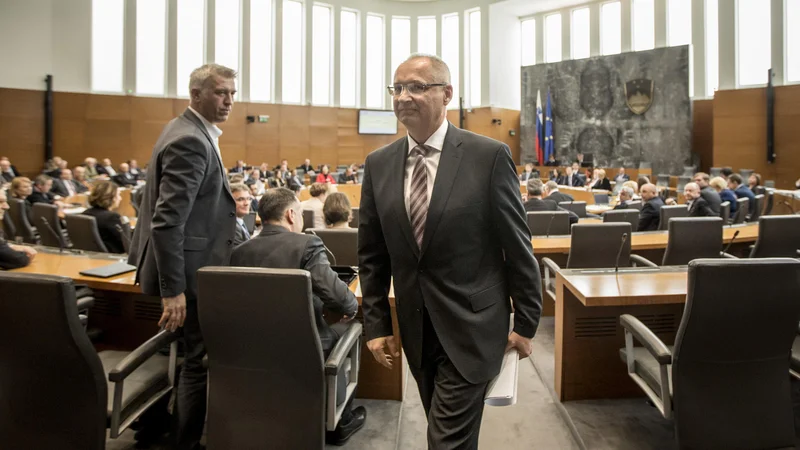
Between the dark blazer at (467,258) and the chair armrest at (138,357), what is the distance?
41.0 inches

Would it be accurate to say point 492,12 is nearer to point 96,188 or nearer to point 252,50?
point 252,50

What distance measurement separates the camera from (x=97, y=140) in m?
14.2

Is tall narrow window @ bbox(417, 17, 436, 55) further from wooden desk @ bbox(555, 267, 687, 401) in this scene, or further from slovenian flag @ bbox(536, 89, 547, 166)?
wooden desk @ bbox(555, 267, 687, 401)

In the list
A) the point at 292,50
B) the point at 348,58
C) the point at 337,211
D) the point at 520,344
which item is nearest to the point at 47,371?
the point at 520,344

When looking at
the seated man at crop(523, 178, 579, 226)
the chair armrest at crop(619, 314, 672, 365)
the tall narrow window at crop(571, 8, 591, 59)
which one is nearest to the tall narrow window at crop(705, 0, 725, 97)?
the tall narrow window at crop(571, 8, 591, 59)

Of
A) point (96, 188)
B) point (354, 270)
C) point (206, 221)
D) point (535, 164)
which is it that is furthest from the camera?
point (535, 164)

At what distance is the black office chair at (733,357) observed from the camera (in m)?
1.76

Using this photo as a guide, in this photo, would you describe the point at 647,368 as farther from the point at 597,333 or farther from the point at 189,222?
the point at 189,222

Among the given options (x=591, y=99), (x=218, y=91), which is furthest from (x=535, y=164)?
(x=218, y=91)

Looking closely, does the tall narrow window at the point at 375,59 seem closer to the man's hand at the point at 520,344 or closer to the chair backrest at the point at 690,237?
the chair backrest at the point at 690,237

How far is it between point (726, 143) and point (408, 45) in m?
10.3

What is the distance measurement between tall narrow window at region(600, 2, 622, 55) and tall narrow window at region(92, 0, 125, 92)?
13.8m

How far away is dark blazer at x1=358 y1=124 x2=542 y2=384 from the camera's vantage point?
4.77ft

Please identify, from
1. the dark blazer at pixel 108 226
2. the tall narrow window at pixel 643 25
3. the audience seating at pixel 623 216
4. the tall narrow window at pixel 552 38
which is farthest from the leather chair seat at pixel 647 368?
the tall narrow window at pixel 552 38
